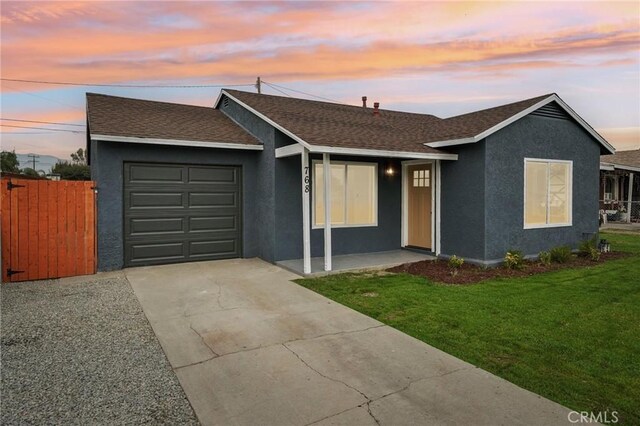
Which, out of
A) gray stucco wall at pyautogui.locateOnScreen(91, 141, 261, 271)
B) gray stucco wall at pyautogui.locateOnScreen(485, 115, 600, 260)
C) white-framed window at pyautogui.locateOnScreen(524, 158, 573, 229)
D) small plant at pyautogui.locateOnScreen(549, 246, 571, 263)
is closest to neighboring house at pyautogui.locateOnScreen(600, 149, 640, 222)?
gray stucco wall at pyautogui.locateOnScreen(485, 115, 600, 260)

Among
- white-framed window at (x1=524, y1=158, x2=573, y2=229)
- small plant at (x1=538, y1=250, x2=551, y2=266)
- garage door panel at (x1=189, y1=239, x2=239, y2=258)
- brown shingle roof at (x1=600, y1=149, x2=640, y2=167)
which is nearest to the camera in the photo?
small plant at (x1=538, y1=250, x2=551, y2=266)

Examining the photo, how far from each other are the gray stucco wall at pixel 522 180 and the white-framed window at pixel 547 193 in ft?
0.57

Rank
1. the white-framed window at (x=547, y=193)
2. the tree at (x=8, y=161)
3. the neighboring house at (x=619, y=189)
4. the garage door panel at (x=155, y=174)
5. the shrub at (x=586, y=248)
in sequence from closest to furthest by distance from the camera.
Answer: the garage door panel at (x=155, y=174), the white-framed window at (x=547, y=193), the shrub at (x=586, y=248), the neighboring house at (x=619, y=189), the tree at (x=8, y=161)

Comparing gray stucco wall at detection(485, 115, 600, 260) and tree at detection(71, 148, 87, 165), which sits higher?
tree at detection(71, 148, 87, 165)

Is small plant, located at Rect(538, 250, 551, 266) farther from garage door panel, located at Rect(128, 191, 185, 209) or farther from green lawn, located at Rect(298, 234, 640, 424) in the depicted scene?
garage door panel, located at Rect(128, 191, 185, 209)

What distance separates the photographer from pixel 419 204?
418 inches

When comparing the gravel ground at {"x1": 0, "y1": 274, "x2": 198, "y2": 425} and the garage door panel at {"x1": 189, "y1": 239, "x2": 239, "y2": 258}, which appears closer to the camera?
the gravel ground at {"x1": 0, "y1": 274, "x2": 198, "y2": 425}

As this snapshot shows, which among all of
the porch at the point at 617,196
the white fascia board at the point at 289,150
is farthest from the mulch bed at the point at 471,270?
the porch at the point at 617,196

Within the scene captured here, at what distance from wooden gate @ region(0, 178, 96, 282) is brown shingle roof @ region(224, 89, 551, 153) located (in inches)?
178

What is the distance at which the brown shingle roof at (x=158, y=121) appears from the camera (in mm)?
8547

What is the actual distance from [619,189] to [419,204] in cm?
2198

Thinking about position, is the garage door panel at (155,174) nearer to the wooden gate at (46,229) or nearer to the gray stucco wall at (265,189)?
the wooden gate at (46,229)

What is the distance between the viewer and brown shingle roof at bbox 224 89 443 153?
8.49 metres

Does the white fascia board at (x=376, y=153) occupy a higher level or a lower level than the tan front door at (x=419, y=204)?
higher
